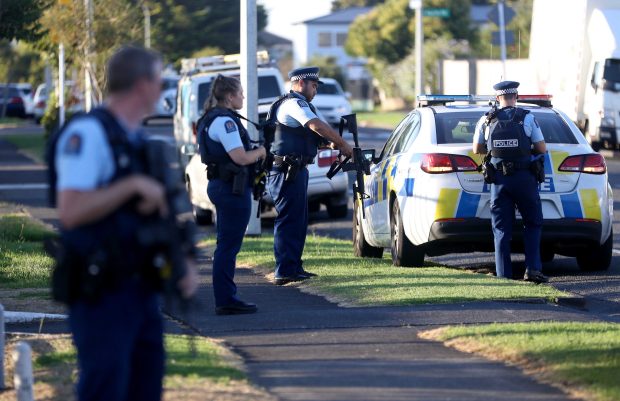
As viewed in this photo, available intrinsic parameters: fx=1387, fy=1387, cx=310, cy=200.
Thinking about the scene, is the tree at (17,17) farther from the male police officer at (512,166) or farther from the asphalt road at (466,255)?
the male police officer at (512,166)

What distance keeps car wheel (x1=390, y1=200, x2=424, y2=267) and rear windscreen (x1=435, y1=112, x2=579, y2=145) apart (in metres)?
0.76

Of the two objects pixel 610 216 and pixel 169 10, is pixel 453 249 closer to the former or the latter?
pixel 610 216

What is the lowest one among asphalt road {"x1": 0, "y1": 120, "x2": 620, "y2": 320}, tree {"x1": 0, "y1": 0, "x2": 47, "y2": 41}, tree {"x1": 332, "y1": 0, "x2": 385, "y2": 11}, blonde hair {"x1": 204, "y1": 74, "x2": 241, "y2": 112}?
asphalt road {"x1": 0, "y1": 120, "x2": 620, "y2": 320}

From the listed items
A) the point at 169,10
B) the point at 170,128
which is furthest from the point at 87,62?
the point at 169,10

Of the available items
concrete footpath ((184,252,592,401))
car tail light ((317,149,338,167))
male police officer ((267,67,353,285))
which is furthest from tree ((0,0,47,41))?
concrete footpath ((184,252,592,401))

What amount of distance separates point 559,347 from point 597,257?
4.75 m

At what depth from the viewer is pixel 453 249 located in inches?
474

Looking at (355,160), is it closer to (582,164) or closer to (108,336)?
(582,164)

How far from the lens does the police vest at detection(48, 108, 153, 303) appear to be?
15.2 ft

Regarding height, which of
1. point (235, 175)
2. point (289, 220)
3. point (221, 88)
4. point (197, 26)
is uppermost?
point (197, 26)

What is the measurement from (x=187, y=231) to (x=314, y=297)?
5.68 m

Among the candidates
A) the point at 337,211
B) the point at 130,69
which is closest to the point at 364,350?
the point at 130,69

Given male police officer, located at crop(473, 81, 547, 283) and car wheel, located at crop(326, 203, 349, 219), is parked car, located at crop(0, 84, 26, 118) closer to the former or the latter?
car wheel, located at crop(326, 203, 349, 219)

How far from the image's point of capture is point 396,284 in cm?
1074
